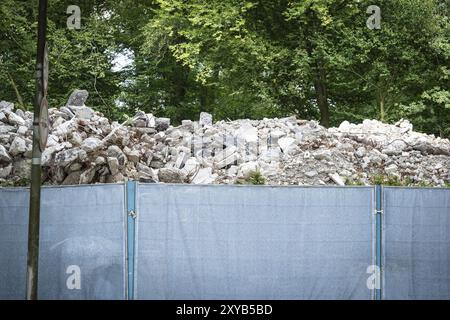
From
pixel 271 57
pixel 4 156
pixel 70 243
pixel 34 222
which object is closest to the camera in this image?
pixel 34 222

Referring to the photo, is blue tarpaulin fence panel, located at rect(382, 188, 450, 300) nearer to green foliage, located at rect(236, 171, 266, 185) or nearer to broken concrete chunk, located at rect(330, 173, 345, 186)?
green foliage, located at rect(236, 171, 266, 185)

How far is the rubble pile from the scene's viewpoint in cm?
1574

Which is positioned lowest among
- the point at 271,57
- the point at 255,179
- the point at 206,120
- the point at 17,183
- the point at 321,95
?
the point at 17,183

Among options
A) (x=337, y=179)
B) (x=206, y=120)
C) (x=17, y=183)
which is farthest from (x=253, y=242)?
(x=206, y=120)

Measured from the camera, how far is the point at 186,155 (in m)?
17.8

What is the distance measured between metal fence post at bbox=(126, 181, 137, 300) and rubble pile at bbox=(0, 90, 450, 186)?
25.8 feet

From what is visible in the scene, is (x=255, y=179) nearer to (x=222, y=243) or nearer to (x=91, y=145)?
(x=91, y=145)

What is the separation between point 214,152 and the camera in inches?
727

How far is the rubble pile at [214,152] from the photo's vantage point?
15.7 m

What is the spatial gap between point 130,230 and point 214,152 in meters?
10.8

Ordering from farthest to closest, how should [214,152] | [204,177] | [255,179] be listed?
[214,152], [204,177], [255,179]

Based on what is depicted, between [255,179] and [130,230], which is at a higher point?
[255,179]

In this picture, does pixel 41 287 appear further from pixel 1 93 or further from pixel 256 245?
pixel 1 93

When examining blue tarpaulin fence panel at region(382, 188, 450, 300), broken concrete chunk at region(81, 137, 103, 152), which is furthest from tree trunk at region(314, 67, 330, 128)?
blue tarpaulin fence panel at region(382, 188, 450, 300)
